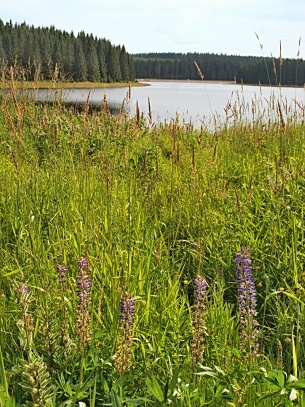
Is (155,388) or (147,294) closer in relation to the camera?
(155,388)

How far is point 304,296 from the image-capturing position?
7.95 ft

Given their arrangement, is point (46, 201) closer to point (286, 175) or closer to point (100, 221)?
point (100, 221)

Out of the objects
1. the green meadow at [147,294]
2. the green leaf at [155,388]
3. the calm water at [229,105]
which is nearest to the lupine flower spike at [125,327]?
the green meadow at [147,294]

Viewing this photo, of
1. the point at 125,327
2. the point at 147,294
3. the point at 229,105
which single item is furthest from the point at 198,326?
the point at 229,105

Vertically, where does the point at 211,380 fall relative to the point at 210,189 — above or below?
below

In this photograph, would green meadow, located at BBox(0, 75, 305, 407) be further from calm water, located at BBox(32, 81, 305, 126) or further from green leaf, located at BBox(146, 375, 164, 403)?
calm water, located at BBox(32, 81, 305, 126)

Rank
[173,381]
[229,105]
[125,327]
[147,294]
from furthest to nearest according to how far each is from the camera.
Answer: [229,105], [147,294], [125,327], [173,381]

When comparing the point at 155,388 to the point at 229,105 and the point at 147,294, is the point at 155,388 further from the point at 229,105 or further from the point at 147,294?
the point at 229,105

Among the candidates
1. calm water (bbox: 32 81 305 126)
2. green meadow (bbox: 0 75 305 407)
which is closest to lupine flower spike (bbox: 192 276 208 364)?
green meadow (bbox: 0 75 305 407)

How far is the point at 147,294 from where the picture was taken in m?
2.27

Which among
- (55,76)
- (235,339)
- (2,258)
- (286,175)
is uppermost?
(55,76)

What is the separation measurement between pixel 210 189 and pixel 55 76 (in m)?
1.81

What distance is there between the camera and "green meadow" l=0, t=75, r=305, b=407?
1499 millimetres

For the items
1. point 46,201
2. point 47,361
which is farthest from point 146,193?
point 47,361
